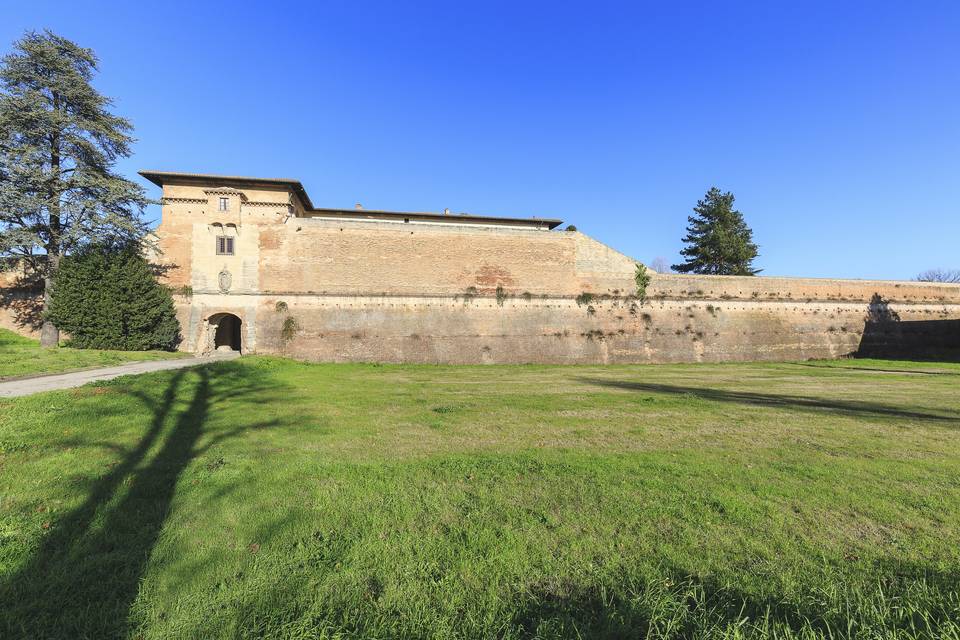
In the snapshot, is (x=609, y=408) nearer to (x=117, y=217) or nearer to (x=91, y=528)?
(x=91, y=528)

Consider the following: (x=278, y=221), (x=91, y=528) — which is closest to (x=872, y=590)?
(x=91, y=528)

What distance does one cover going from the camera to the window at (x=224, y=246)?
22297 mm

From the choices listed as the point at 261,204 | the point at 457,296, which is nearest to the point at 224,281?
the point at 261,204

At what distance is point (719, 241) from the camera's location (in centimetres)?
4034

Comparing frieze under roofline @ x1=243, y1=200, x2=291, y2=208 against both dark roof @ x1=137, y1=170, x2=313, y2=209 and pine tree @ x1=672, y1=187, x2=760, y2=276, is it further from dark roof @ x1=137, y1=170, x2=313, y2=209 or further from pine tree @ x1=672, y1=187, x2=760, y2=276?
pine tree @ x1=672, y1=187, x2=760, y2=276

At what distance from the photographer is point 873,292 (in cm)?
2706

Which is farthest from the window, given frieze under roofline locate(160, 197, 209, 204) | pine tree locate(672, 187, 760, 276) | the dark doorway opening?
pine tree locate(672, 187, 760, 276)

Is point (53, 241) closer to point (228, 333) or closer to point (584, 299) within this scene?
point (228, 333)

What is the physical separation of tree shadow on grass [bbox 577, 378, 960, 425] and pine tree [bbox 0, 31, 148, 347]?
79.0 feet

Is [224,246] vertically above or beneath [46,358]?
above

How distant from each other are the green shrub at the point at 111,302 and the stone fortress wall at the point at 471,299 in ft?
5.10

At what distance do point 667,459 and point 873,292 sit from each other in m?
32.4

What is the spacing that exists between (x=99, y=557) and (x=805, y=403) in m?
12.2

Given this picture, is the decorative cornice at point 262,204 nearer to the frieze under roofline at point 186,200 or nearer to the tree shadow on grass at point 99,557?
the frieze under roofline at point 186,200
